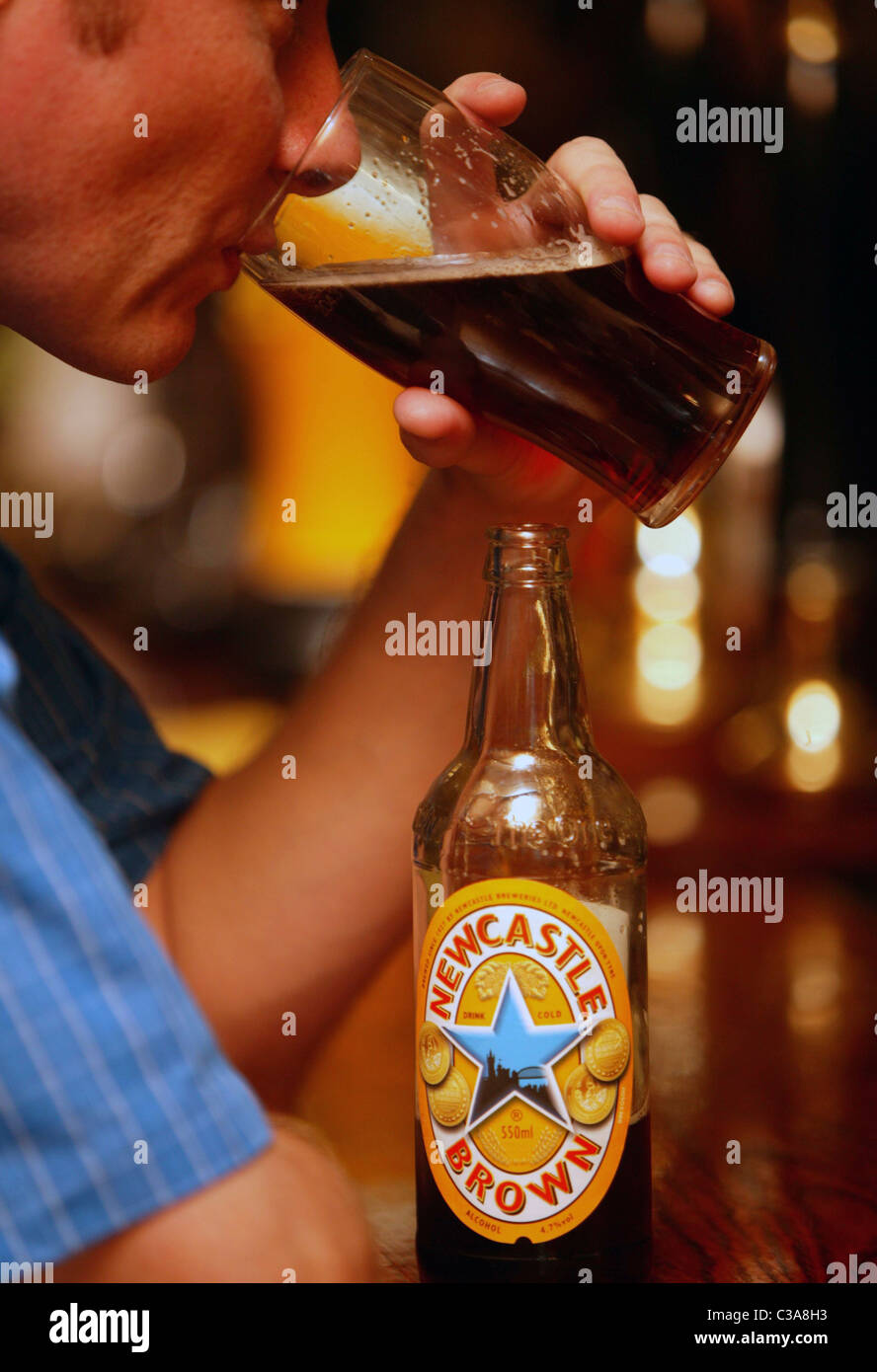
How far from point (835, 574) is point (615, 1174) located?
2.30 meters

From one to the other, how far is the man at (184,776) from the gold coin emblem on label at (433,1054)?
59 mm

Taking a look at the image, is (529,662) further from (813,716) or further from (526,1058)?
(813,716)

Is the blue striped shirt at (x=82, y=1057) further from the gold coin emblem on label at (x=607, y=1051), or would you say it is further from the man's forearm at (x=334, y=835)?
the man's forearm at (x=334, y=835)

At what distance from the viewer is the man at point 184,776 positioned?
16.6 inches

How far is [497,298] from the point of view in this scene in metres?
0.59

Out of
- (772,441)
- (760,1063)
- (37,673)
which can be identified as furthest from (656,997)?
(772,441)

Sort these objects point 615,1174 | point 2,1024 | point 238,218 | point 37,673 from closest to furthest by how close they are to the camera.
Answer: point 2,1024
point 615,1174
point 238,218
point 37,673

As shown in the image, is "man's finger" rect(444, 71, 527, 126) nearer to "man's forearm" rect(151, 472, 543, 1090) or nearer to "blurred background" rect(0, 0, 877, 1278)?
"man's forearm" rect(151, 472, 543, 1090)

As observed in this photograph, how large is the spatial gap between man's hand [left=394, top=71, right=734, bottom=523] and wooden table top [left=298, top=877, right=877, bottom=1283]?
1.07 feet

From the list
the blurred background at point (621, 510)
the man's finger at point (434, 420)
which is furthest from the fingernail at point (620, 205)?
the blurred background at point (621, 510)

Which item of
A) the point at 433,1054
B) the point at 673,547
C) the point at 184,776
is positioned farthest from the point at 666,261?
the point at 673,547

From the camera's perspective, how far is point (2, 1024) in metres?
0.42

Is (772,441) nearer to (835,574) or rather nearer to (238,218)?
(835,574)

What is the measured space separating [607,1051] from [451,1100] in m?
0.06
